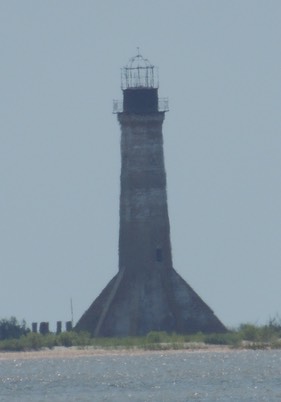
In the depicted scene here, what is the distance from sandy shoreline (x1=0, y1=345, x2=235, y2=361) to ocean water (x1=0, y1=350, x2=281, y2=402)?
145mm

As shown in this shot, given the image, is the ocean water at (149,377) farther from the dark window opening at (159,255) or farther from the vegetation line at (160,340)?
the dark window opening at (159,255)

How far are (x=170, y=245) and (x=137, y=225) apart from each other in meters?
1.77

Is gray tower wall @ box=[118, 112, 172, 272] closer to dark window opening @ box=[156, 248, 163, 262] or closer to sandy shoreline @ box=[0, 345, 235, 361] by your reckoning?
dark window opening @ box=[156, 248, 163, 262]

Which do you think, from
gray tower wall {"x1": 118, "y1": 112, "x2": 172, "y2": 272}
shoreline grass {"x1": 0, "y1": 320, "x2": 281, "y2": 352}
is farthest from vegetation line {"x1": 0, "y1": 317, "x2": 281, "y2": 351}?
gray tower wall {"x1": 118, "y1": 112, "x2": 172, "y2": 272}

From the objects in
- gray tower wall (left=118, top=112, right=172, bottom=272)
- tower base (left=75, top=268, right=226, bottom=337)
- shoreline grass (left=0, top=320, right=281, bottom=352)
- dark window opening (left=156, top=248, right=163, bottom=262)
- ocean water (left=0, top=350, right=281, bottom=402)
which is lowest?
ocean water (left=0, top=350, right=281, bottom=402)

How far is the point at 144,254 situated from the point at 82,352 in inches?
173

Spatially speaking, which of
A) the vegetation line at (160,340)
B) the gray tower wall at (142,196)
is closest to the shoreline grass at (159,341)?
the vegetation line at (160,340)

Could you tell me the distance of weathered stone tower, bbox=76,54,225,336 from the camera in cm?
8519

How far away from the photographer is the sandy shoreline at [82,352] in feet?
274

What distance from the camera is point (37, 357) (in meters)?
84.3

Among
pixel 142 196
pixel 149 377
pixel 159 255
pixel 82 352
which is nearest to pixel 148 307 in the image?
pixel 159 255

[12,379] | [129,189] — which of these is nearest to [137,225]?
[129,189]

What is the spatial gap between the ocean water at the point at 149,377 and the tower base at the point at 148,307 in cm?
215

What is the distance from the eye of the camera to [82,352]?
8350 centimetres
